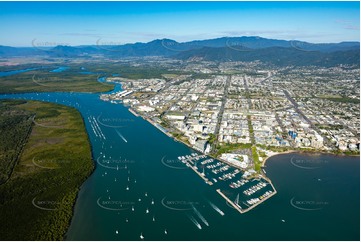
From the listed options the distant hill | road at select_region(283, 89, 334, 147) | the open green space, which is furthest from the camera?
the distant hill

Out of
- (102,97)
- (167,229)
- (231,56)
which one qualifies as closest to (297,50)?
(231,56)

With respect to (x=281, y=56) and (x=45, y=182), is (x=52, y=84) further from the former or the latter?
(x=281, y=56)

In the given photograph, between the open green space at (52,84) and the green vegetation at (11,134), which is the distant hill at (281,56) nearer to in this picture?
the open green space at (52,84)

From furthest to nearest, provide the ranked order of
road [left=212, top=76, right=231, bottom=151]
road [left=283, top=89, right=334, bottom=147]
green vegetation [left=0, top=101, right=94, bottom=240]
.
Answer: road [left=283, top=89, right=334, bottom=147], road [left=212, top=76, right=231, bottom=151], green vegetation [left=0, top=101, right=94, bottom=240]

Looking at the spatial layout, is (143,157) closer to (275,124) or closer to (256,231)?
(256,231)

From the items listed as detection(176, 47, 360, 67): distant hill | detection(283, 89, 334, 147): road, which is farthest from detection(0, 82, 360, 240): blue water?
detection(176, 47, 360, 67): distant hill

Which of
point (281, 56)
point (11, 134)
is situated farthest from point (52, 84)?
point (281, 56)

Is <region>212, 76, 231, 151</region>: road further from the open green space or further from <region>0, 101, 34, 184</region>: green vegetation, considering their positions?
the open green space
